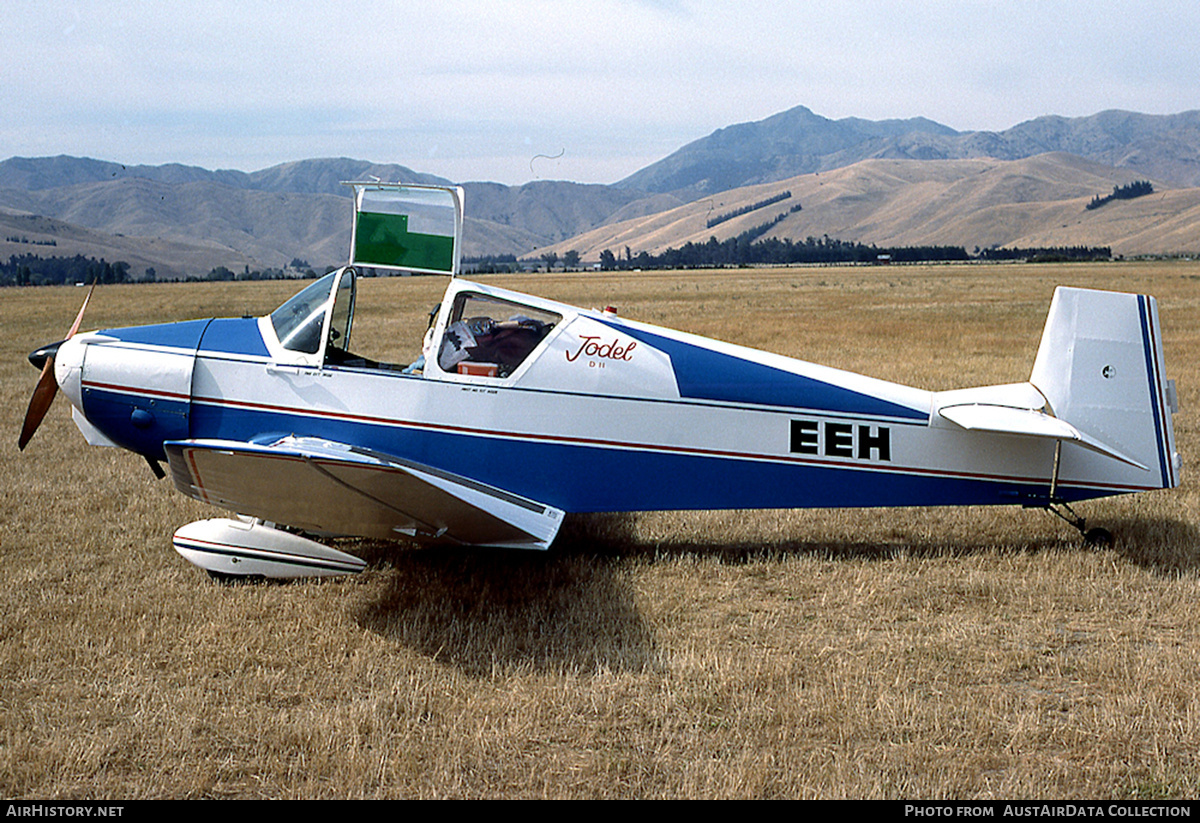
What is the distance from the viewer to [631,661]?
17.5 ft

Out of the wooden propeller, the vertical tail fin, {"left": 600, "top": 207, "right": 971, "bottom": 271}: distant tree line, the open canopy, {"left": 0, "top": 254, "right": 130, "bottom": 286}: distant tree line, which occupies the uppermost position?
{"left": 600, "top": 207, "right": 971, "bottom": 271}: distant tree line

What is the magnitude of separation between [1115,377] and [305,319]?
5.87m

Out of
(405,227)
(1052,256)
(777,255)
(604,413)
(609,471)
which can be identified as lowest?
(609,471)

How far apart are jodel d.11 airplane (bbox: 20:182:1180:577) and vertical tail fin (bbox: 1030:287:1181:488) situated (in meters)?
0.01

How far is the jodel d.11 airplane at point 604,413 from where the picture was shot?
6.59 m

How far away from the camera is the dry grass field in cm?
418

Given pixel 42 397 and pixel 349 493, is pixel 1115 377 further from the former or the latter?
pixel 42 397

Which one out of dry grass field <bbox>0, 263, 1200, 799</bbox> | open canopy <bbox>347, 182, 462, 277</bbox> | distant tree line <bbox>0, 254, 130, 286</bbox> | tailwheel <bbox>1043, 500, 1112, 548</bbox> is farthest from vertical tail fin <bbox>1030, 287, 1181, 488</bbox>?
distant tree line <bbox>0, 254, 130, 286</bbox>

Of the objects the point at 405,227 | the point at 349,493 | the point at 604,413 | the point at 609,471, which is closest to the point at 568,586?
the point at 609,471

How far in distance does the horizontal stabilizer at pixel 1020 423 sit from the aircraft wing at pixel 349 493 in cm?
295

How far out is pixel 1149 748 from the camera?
4.35 metres

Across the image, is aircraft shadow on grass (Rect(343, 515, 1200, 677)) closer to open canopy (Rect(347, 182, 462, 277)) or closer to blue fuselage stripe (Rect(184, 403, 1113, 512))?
blue fuselage stripe (Rect(184, 403, 1113, 512))

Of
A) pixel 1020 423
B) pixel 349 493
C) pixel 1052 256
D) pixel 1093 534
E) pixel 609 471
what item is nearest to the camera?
pixel 349 493

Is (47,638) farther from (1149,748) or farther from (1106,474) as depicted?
(1106,474)
